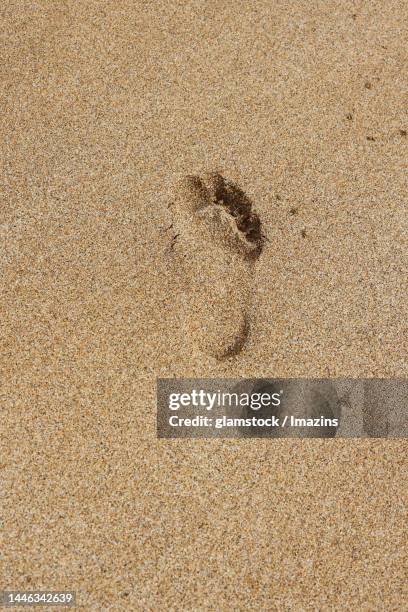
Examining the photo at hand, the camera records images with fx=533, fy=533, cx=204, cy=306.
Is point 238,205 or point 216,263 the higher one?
point 238,205

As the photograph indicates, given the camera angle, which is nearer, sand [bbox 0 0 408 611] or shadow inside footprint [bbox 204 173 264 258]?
sand [bbox 0 0 408 611]

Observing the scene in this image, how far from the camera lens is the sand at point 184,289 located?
1.62 m

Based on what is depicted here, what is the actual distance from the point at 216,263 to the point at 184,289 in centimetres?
13

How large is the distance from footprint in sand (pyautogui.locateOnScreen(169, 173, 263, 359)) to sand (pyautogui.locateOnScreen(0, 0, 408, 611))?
3cm

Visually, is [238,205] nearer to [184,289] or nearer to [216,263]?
[216,263]

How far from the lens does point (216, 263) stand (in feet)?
5.66

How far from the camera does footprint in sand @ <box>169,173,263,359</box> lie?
171 centimetres

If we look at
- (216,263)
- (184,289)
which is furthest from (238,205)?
(184,289)

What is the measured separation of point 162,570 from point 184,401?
500 mm

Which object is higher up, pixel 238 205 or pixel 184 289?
pixel 238 205

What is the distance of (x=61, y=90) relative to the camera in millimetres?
1871

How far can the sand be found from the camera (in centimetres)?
162

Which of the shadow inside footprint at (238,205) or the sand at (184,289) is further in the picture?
the shadow inside footprint at (238,205)

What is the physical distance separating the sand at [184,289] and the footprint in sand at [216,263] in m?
0.03
